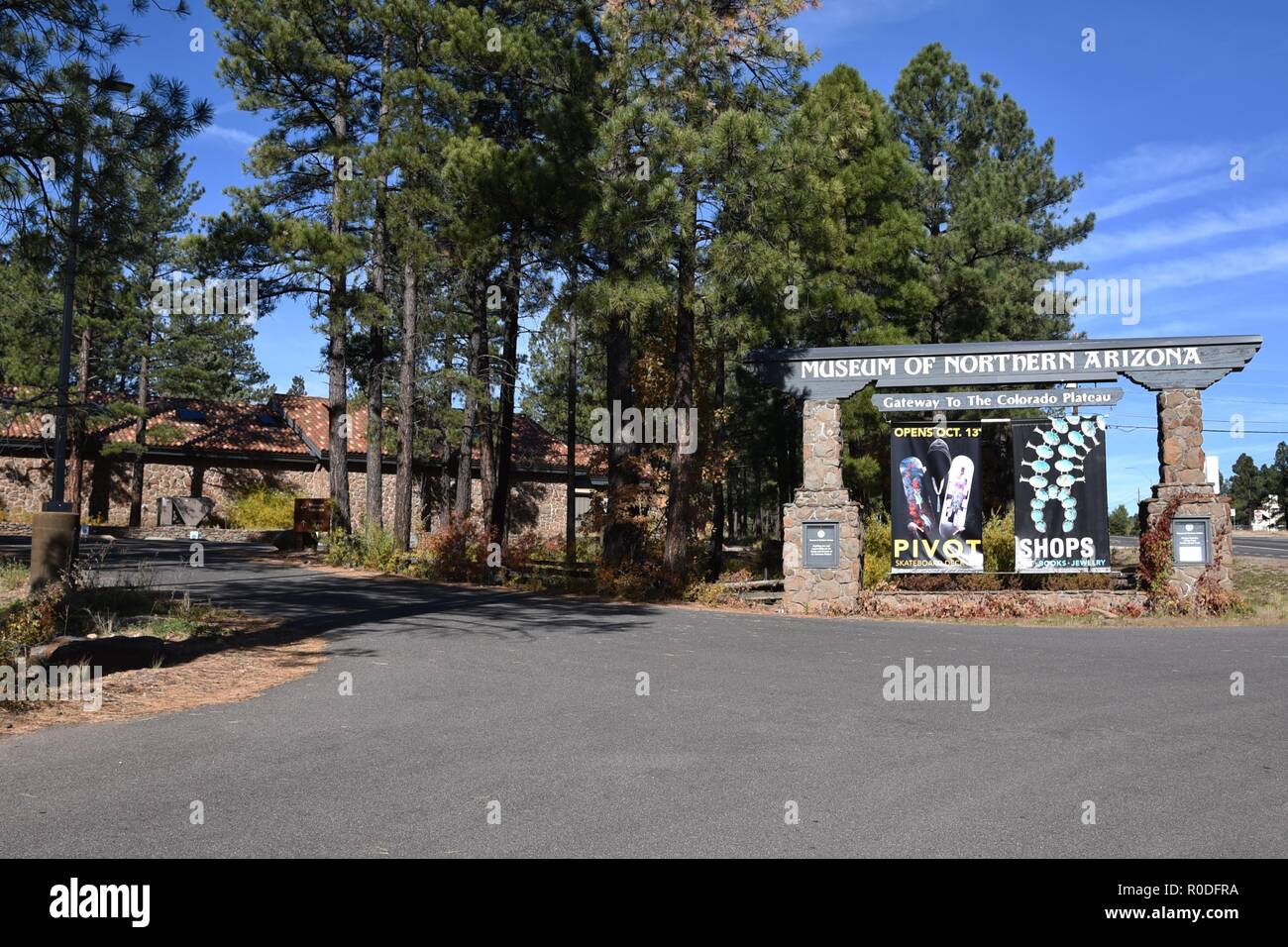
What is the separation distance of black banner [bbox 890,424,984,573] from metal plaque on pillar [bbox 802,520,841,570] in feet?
3.66

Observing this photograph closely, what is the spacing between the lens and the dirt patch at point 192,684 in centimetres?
742

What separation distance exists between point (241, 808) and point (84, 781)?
127cm

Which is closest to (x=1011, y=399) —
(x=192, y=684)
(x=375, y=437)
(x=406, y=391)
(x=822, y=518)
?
(x=822, y=518)

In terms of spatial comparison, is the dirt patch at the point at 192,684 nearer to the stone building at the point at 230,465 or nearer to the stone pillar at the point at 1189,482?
the stone pillar at the point at 1189,482

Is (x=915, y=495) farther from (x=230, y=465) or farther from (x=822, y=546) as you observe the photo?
(x=230, y=465)

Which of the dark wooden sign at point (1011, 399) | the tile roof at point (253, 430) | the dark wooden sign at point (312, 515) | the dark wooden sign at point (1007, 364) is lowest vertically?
the dark wooden sign at point (312, 515)

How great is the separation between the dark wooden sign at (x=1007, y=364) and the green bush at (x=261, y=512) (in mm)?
24985

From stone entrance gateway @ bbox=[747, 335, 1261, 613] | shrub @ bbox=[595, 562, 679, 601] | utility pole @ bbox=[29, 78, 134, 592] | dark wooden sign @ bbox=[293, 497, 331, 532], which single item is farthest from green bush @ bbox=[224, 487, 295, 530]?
utility pole @ bbox=[29, 78, 134, 592]

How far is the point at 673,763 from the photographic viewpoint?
6.19 m

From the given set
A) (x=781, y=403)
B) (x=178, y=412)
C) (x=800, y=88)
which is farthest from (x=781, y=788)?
(x=178, y=412)

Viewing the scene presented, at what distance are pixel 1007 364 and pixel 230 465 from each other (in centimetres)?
3173

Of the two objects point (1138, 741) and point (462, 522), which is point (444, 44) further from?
point (1138, 741)

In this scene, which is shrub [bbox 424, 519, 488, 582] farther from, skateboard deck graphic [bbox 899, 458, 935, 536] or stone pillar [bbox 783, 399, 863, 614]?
skateboard deck graphic [bbox 899, 458, 935, 536]

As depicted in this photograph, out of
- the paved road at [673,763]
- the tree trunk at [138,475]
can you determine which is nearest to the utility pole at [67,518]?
the paved road at [673,763]
